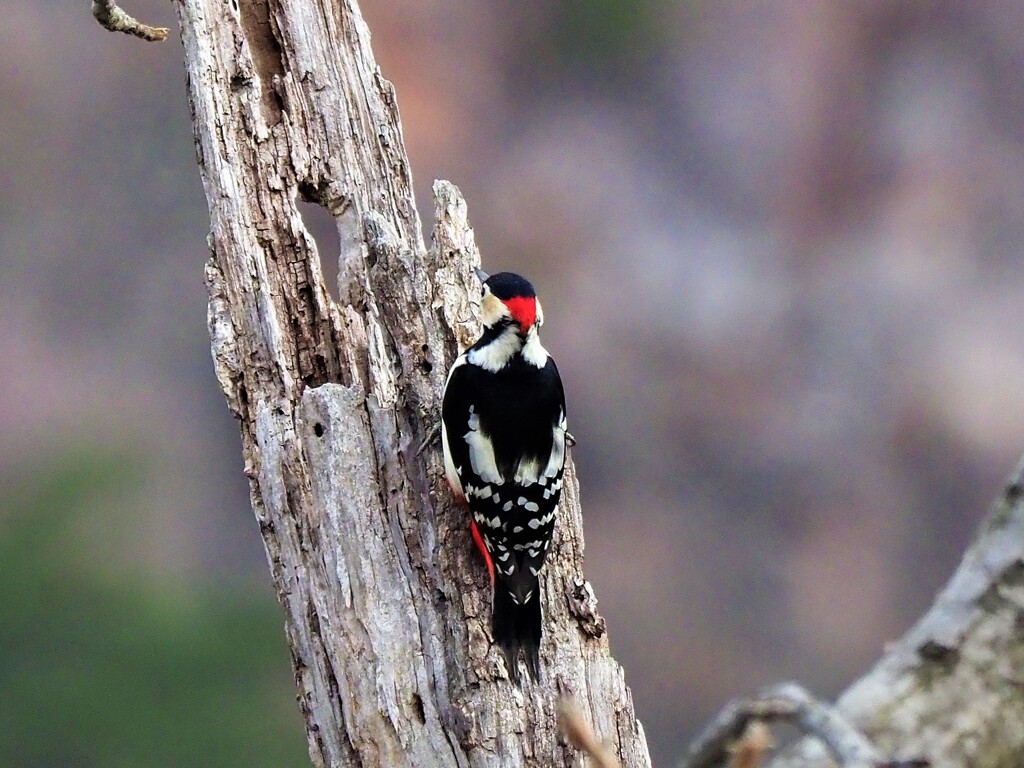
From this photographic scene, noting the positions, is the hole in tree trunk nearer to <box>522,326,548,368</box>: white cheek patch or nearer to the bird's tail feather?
<box>522,326,548,368</box>: white cheek patch

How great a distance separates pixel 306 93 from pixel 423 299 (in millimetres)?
681

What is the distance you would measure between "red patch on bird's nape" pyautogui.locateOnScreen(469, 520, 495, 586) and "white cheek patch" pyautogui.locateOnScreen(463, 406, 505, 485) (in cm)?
12

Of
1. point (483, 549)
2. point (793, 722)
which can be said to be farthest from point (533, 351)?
point (793, 722)

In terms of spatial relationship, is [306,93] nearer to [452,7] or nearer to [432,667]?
[432,667]

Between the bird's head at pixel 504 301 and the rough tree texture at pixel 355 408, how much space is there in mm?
59

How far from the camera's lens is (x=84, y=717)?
14.5 metres

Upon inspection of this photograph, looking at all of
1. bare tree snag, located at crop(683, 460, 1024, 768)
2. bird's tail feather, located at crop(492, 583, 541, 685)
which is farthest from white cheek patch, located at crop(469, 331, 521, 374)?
bare tree snag, located at crop(683, 460, 1024, 768)

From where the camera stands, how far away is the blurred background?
1605 cm

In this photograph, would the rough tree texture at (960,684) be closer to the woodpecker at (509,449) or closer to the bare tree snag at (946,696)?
the bare tree snag at (946,696)

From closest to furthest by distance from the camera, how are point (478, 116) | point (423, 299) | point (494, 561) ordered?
point (494, 561)
point (423, 299)
point (478, 116)

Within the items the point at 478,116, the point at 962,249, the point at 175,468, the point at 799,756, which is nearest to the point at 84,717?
the point at 175,468

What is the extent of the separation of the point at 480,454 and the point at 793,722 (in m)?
2.38

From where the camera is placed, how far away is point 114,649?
1491 centimetres

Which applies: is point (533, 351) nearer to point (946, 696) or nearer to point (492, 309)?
point (492, 309)
